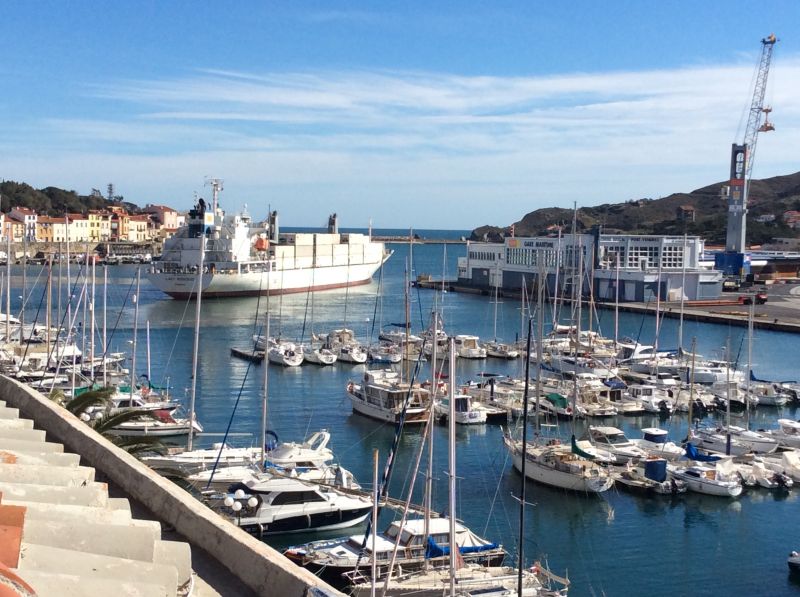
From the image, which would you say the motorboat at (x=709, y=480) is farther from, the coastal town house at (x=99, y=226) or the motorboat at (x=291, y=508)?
the coastal town house at (x=99, y=226)

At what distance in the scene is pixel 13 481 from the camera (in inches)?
137

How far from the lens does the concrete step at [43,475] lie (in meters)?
3.53

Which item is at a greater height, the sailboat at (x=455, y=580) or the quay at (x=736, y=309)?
the quay at (x=736, y=309)

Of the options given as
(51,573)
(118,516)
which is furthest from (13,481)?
(51,573)

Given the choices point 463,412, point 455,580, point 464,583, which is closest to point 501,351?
point 463,412

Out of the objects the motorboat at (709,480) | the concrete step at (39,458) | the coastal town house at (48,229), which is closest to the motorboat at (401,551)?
the motorboat at (709,480)

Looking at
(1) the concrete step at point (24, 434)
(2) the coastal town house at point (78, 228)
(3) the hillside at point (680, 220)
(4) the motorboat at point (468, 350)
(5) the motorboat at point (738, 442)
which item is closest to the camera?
(1) the concrete step at point (24, 434)

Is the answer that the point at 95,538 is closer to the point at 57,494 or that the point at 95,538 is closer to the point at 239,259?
the point at 57,494

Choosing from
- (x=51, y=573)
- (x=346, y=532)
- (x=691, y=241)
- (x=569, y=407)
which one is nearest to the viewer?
(x=51, y=573)

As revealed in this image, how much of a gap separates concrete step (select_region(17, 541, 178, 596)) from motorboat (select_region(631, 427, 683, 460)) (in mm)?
14052

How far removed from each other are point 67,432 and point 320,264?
169ft

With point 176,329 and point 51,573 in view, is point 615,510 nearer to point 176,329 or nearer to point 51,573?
point 51,573

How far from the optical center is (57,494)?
3.37m

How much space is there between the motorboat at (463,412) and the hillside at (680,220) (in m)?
70.6
